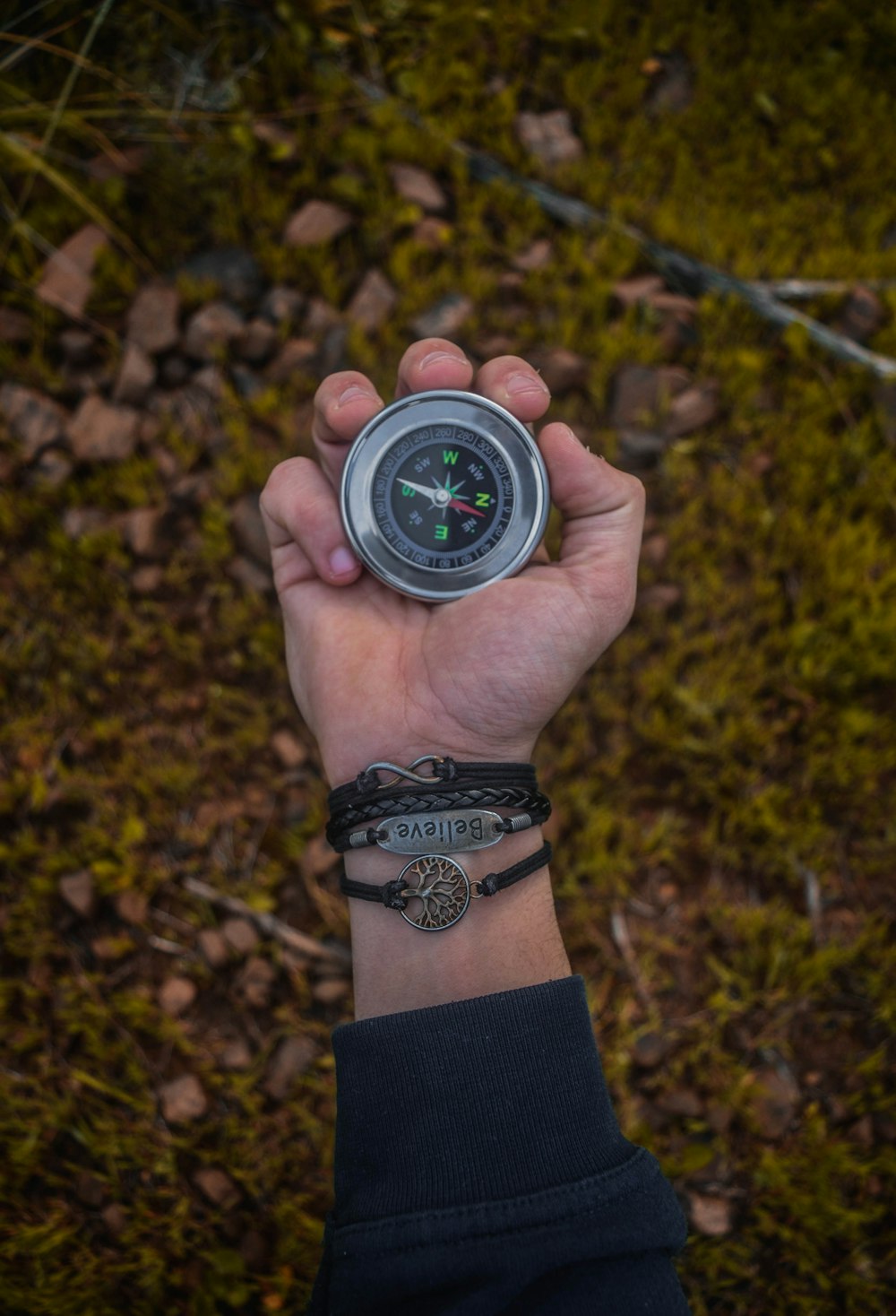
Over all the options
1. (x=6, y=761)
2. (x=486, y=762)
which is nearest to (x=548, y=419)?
(x=486, y=762)

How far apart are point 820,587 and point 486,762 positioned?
1820 millimetres

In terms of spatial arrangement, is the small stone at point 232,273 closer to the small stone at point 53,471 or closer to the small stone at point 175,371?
the small stone at point 175,371

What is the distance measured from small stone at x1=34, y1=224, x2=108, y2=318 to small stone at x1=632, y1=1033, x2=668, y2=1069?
3664 millimetres

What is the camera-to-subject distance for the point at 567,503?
2.48 metres

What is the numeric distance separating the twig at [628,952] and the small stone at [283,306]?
9.08 ft

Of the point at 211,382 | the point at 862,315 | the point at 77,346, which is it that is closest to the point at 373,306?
the point at 211,382

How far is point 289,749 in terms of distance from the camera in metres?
3.30

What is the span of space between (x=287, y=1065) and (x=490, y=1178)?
4.78 feet

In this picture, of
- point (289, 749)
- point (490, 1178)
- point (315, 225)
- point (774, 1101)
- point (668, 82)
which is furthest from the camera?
point (668, 82)

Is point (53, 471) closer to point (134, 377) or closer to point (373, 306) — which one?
point (134, 377)

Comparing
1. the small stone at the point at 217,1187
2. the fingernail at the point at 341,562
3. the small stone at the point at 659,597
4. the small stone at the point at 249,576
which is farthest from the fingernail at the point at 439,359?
the small stone at the point at 217,1187

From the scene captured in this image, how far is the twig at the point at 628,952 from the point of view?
307 centimetres

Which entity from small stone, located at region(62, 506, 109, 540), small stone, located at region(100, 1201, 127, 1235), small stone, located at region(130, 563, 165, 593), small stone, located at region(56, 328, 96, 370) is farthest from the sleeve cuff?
small stone, located at region(56, 328, 96, 370)

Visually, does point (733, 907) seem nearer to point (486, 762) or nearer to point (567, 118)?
point (486, 762)
